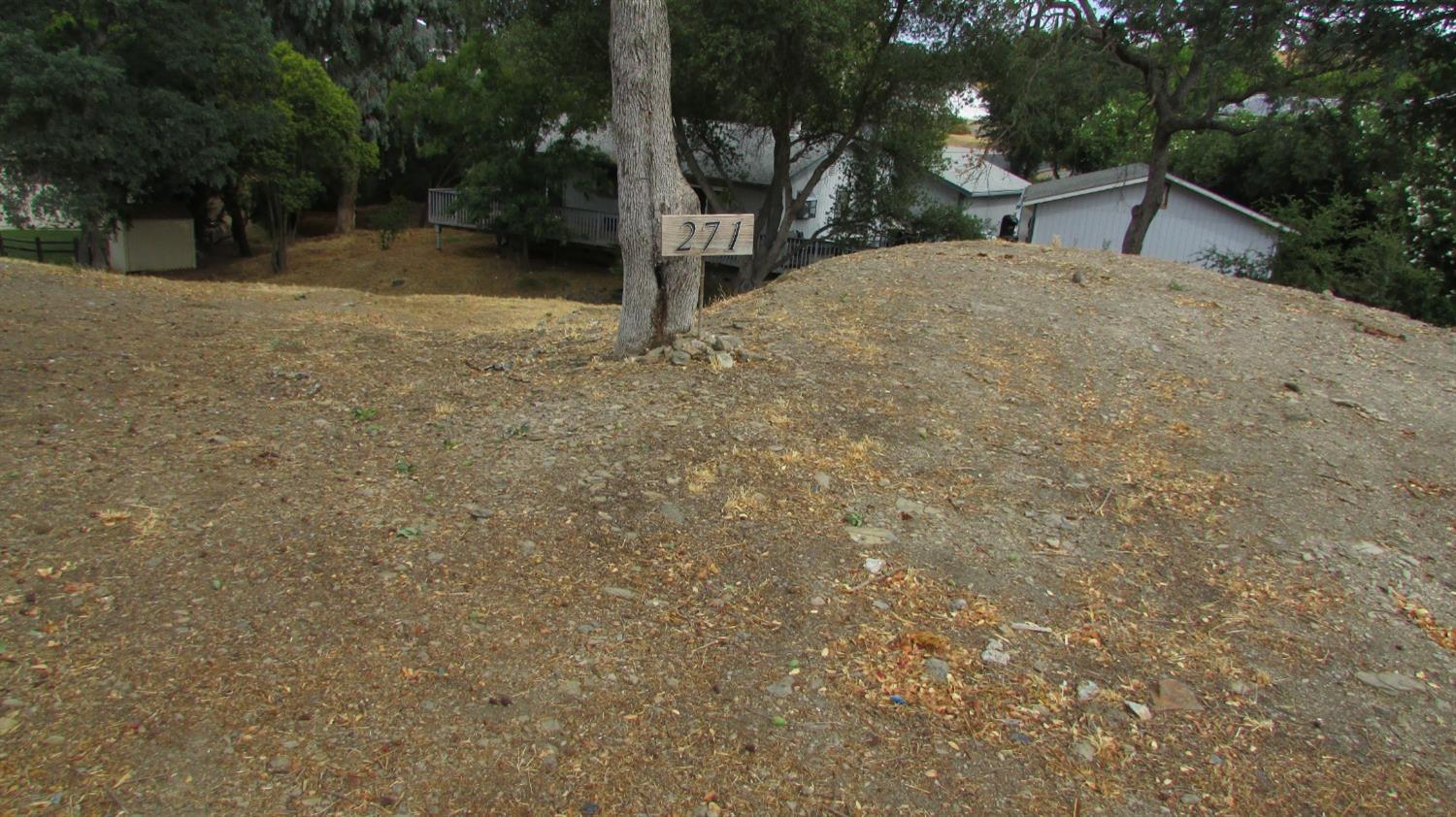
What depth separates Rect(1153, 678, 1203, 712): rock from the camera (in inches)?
138

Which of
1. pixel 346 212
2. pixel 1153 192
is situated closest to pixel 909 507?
pixel 1153 192

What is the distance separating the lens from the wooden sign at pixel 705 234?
6438mm

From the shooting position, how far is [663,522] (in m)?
4.56

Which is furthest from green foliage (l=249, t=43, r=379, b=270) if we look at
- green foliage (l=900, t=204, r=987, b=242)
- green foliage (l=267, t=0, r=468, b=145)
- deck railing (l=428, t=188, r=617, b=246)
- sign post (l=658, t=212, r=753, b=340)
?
sign post (l=658, t=212, r=753, b=340)

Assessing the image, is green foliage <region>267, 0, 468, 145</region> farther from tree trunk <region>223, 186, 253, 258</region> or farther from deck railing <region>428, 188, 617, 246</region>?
tree trunk <region>223, 186, 253, 258</region>

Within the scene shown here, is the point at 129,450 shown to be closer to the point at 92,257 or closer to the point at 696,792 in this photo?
the point at 696,792

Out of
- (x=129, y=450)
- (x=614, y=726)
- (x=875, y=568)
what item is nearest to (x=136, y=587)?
(x=129, y=450)

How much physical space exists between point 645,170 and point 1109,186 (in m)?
19.5

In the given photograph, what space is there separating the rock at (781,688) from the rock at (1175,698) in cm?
139

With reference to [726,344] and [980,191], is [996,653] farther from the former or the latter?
[980,191]

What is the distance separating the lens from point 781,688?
3.44 metres

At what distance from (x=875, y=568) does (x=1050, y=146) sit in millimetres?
33310

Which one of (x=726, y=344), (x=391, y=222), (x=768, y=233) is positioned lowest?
(x=726, y=344)

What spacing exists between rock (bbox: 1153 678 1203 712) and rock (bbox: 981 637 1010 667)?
0.56m
